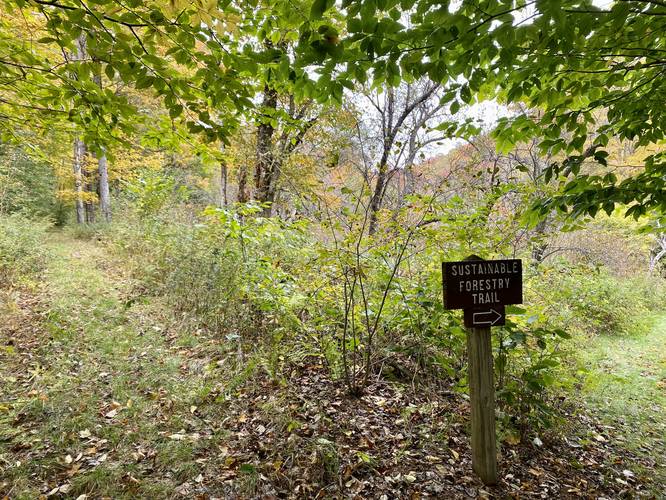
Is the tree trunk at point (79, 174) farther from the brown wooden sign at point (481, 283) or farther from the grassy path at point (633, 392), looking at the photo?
the grassy path at point (633, 392)

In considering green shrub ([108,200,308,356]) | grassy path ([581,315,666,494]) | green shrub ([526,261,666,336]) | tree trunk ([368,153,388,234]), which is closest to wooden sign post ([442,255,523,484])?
tree trunk ([368,153,388,234])

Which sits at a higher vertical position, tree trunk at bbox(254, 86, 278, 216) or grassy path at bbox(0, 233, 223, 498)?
tree trunk at bbox(254, 86, 278, 216)

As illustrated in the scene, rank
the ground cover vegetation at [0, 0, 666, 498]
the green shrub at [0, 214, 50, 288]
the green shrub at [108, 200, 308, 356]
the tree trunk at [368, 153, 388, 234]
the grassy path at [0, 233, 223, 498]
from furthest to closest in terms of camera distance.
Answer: the green shrub at [0, 214, 50, 288], the green shrub at [108, 200, 308, 356], the tree trunk at [368, 153, 388, 234], the grassy path at [0, 233, 223, 498], the ground cover vegetation at [0, 0, 666, 498]

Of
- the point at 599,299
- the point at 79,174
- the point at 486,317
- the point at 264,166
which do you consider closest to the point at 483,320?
the point at 486,317

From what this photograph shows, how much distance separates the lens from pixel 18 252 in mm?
7109

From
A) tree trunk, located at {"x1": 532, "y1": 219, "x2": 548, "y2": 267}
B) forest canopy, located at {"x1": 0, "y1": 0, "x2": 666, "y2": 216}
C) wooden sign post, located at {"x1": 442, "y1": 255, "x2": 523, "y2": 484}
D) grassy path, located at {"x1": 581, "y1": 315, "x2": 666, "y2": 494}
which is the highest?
forest canopy, located at {"x1": 0, "y1": 0, "x2": 666, "y2": 216}

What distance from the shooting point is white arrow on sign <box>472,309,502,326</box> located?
269 centimetres

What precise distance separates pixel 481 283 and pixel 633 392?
16.4 feet

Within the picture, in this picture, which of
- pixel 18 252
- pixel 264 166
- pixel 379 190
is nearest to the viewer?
pixel 379 190

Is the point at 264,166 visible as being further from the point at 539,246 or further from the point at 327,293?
the point at 539,246

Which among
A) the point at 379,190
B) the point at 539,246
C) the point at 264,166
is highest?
the point at 264,166

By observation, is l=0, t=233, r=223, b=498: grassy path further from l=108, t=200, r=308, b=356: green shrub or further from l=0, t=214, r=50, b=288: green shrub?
l=0, t=214, r=50, b=288: green shrub

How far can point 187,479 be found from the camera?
105 inches

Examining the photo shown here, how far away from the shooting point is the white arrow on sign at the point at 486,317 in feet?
8.83
